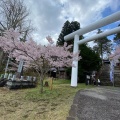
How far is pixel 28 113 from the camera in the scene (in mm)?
3201

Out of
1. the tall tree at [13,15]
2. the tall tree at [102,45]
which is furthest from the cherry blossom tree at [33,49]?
the tall tree at [102,45]

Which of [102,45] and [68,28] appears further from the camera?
[102,45]

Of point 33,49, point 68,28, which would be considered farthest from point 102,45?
point 33,49

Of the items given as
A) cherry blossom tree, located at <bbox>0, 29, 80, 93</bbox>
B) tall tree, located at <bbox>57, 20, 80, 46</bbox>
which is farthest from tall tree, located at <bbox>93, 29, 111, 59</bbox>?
cherry blossom tree, located at <bbox>0, 29, 80, 93</bbox>

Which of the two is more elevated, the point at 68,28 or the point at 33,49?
the point at 68,28

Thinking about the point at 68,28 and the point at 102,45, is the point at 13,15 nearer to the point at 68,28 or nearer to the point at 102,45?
the point at 68,28

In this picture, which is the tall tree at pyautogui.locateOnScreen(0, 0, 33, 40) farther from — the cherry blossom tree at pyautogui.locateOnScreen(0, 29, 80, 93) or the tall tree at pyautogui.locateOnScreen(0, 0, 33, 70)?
the cherry blossom tree at pyautogui.locateOnScreen(0, 29, 80, 93)

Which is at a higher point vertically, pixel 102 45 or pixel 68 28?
pixel 68 28

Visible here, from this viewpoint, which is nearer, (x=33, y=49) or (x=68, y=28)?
(x=33, y=49)

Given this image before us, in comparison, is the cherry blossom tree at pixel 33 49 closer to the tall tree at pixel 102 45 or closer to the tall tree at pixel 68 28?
the tall tree at pixel 68 28

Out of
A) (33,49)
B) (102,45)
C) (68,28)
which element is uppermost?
(68,28)

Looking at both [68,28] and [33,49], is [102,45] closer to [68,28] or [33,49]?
[68,28]

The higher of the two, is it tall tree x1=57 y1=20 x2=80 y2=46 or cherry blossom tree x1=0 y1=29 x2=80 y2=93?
tall tree x1=57 y1=20 x2=80 y2=46

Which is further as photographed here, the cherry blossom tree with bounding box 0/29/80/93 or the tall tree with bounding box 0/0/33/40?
the tall tree with bounding box 0/0/33/40
